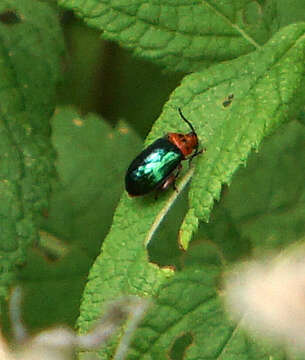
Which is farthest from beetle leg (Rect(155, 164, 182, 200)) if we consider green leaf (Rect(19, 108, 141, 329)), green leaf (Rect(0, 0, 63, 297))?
green leaf (Rect(19, 108, 141, 329))

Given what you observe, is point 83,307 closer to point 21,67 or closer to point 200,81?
point 200,81

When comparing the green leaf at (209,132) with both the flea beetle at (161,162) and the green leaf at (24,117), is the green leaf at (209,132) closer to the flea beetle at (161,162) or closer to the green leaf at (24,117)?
the flea beetle at (161,162)

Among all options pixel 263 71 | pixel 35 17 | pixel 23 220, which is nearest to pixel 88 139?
pixel 35 17

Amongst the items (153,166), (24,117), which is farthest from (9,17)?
(153,166)

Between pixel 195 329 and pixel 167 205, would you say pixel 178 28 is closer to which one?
pixel 167 205

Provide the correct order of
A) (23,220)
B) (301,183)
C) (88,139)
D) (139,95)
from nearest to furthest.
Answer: (23,220), (301,183), (88,139), (139,95)
